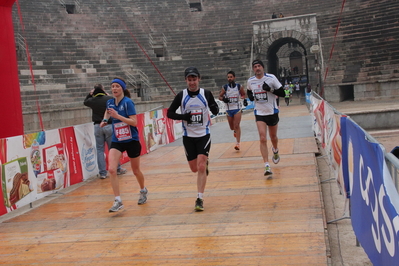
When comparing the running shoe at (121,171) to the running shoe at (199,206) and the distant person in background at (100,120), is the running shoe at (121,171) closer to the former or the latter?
the distant person in background at (100,120)

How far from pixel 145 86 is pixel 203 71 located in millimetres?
3635

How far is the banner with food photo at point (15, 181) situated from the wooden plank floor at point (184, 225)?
355mm

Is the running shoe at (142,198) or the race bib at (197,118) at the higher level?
the race bib at (197,118)

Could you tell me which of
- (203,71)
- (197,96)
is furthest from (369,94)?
(197,96)

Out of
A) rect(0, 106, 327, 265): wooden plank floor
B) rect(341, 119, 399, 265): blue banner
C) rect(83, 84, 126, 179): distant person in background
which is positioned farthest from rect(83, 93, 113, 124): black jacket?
rect(341, 119, 399, 265): blue banner

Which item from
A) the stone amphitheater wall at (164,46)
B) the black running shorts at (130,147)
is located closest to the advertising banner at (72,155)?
the black running shorts at (130,147)

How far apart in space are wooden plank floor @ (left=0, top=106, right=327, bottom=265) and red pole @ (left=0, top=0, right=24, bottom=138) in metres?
1.88

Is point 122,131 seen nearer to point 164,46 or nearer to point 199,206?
point 199,206

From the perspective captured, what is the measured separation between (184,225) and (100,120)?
4318 mm

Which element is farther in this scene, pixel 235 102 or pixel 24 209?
pixel 235 102

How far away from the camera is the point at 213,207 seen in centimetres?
677

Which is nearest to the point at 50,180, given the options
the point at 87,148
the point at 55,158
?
the point at 55,158

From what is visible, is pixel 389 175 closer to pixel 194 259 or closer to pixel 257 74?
pixel 194 259

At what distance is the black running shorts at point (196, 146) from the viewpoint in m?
6.70
